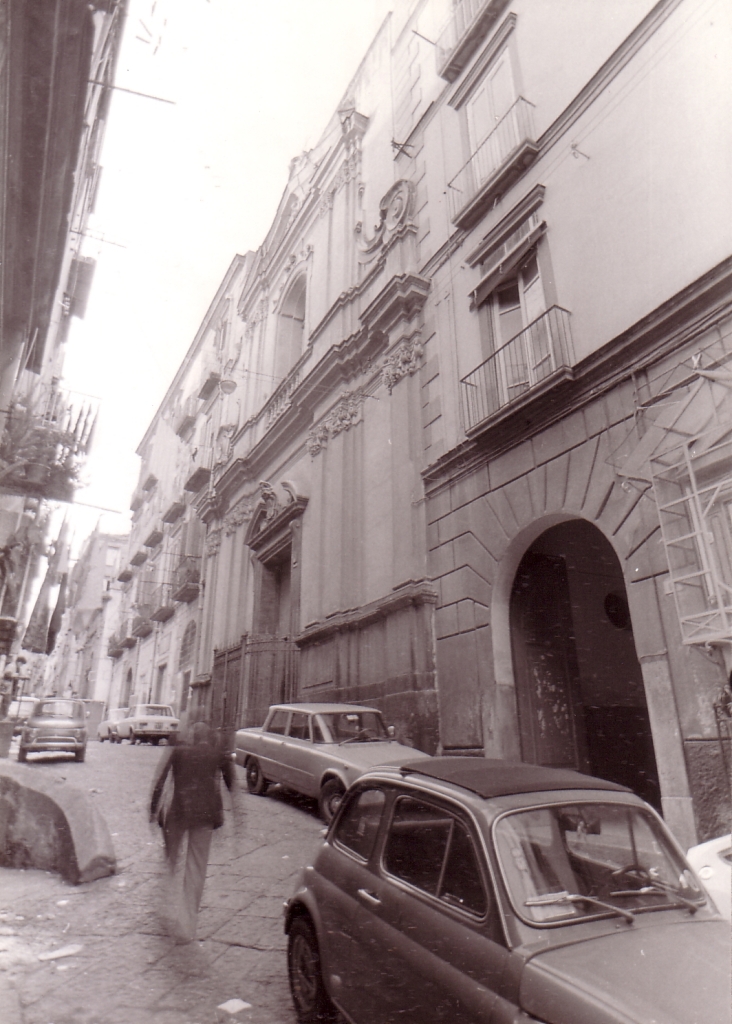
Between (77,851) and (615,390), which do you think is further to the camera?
(615,390)

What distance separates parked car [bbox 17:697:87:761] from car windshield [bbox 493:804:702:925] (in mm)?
12863

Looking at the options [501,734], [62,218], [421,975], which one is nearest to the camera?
[421,975]

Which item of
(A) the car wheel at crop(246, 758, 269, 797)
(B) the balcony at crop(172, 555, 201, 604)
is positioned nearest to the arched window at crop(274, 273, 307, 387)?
(B) the balcony at crop(172, 555, 201, 604)

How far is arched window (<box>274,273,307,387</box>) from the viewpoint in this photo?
19.3 m

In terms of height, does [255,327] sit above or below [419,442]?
above

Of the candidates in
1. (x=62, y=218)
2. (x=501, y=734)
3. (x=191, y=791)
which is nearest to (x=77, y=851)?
(x=191, y=791)

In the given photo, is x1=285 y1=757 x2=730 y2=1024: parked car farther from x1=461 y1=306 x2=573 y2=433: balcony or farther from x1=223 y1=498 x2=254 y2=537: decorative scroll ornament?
x1=223 y1=498 x2=254 y2=537: decorative scroll ornament

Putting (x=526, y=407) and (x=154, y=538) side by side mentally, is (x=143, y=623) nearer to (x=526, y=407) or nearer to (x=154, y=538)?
(x=154, y=538)

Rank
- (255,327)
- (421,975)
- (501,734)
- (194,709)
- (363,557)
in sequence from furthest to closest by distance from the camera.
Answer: (255,327) → (363,557) → (501,734) → (194,709) → (421,975)

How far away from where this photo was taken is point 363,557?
12.2m

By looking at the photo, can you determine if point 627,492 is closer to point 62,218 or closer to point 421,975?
point 421,975

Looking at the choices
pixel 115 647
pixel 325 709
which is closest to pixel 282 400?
pixel 325 709

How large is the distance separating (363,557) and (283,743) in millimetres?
4580

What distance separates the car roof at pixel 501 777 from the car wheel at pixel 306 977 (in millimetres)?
1022
